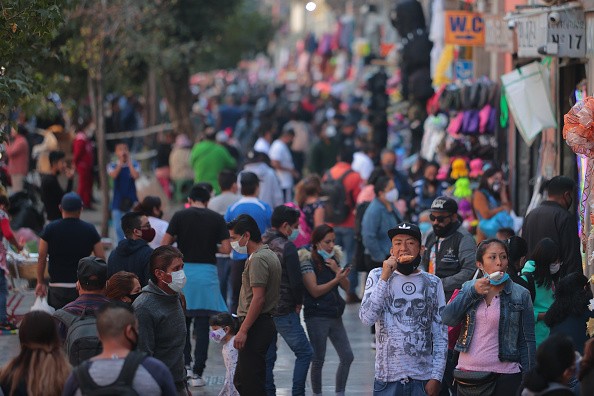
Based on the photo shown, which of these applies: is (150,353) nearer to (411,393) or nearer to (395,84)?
(411,393)

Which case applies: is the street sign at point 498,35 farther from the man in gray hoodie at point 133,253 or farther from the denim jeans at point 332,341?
the man in gray hoodie at point 133,253

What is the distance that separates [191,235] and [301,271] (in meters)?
1.44

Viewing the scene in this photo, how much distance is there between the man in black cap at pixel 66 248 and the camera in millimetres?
12047

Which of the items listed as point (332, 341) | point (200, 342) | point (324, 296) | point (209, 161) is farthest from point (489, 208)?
point (209, 161)

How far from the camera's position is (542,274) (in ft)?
33.1

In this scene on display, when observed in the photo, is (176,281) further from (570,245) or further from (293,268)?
(570,245)

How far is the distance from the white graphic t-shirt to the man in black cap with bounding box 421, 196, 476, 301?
1.75m

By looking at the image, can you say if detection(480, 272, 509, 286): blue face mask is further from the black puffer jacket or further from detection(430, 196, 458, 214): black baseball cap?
the black puffer jacket

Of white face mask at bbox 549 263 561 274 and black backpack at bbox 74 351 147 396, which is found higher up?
white face mask at bbox 549 263 561 274

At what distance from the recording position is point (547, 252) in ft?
33.1

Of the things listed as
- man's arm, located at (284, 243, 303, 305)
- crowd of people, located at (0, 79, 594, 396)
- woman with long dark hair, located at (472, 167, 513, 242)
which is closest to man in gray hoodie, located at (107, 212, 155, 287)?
crowd of people, located at (0, 79, 594, 396)

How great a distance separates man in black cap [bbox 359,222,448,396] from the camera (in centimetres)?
887

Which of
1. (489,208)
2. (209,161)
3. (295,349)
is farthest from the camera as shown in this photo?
(209,161)

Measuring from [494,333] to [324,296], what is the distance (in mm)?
2851
